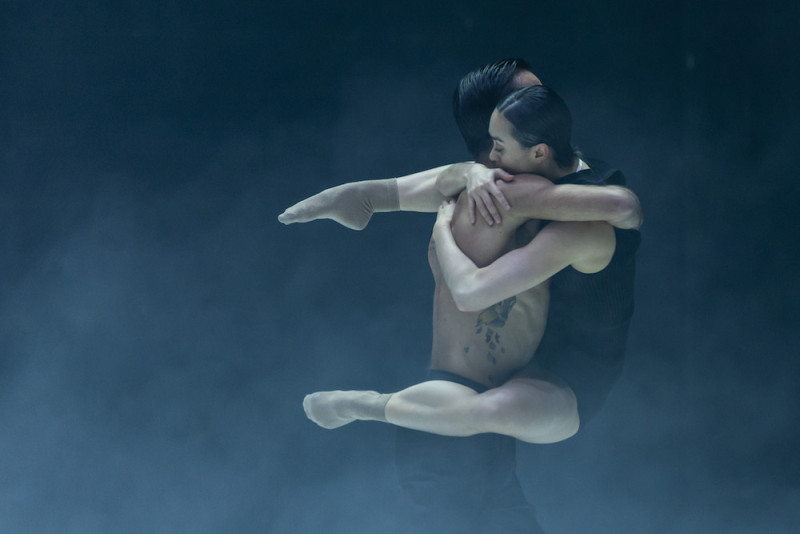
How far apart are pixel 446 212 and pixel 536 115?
0.35m

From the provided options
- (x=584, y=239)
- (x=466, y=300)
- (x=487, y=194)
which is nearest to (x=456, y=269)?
(x=466, y=300)

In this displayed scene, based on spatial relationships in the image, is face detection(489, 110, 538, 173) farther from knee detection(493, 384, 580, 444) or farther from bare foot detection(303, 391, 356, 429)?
bare foot detection(303, 391, 356, 429)

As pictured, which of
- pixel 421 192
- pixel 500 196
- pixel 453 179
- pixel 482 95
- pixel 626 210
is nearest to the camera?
pixel 626 210

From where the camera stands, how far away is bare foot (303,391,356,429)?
226 cm

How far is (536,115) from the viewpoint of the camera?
1.99 metres

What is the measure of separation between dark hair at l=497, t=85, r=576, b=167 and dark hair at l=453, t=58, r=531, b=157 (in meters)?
0.09

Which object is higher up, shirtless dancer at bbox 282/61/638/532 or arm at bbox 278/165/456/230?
arm at bbox 278/165/456/230

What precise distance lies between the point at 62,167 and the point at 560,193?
212 centimetres

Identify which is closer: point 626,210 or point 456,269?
point 626,210

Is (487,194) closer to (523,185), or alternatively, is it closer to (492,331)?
(523,185)

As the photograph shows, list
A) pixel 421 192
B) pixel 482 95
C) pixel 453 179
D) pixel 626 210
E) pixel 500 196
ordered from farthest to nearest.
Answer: pixel 421 192 < pixel 453 179 < pixel 482 95 < pixel 500 196 < pixel 626 210

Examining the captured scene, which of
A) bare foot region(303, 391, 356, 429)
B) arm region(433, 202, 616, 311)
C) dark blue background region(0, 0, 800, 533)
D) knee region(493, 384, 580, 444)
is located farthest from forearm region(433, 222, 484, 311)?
dark blue background region(0, 0, 800, 533)

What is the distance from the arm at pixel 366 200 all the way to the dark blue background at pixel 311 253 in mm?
1086

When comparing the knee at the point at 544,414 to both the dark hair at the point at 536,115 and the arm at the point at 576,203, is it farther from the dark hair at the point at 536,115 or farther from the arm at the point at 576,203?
the dark hair at the point at 536,115
